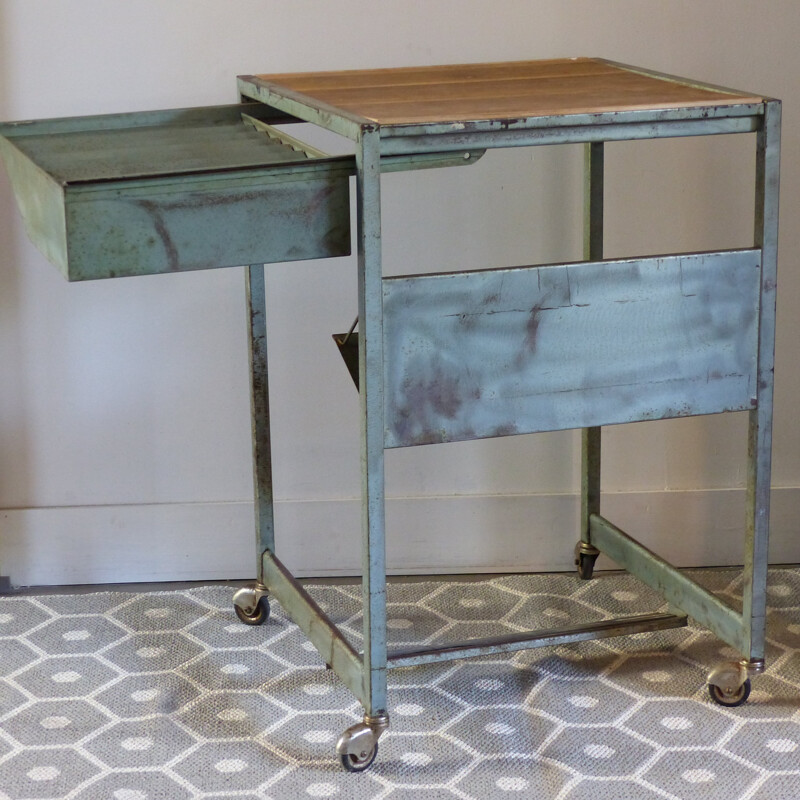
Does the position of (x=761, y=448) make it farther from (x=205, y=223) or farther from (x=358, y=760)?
(x=205, y=223)

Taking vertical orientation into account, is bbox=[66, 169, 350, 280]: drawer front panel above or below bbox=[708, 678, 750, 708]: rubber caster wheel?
above

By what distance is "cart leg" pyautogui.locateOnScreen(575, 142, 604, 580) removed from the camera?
2.38 meters

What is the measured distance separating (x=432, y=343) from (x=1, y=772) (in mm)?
935

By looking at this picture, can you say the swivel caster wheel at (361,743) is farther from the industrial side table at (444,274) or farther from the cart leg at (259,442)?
the cart leg at (259,442)

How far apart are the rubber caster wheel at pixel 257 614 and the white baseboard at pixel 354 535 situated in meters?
0.24

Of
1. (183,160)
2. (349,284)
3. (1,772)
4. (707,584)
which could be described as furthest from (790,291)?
(1,772)

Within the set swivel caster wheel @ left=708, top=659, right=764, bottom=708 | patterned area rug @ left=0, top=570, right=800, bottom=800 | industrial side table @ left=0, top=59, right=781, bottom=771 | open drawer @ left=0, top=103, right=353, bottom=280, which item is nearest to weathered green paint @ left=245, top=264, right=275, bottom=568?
patterned area rug @ left=0, top=570, right=800, bottom=800

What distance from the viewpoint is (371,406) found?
180 centimetres

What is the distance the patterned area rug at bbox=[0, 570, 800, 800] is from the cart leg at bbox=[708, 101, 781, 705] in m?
0.07

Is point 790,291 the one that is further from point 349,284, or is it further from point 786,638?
point 349,284

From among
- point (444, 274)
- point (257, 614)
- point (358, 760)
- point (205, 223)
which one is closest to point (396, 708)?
point (358, 760)

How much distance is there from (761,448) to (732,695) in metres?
0.43

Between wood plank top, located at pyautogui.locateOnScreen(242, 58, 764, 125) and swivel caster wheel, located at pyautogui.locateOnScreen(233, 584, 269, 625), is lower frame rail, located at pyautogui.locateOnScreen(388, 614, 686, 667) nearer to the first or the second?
swivel caster wheel, located at pyautogui.locateOnScreen(233, 584, 269, 625)

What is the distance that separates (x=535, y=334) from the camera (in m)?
1.85
